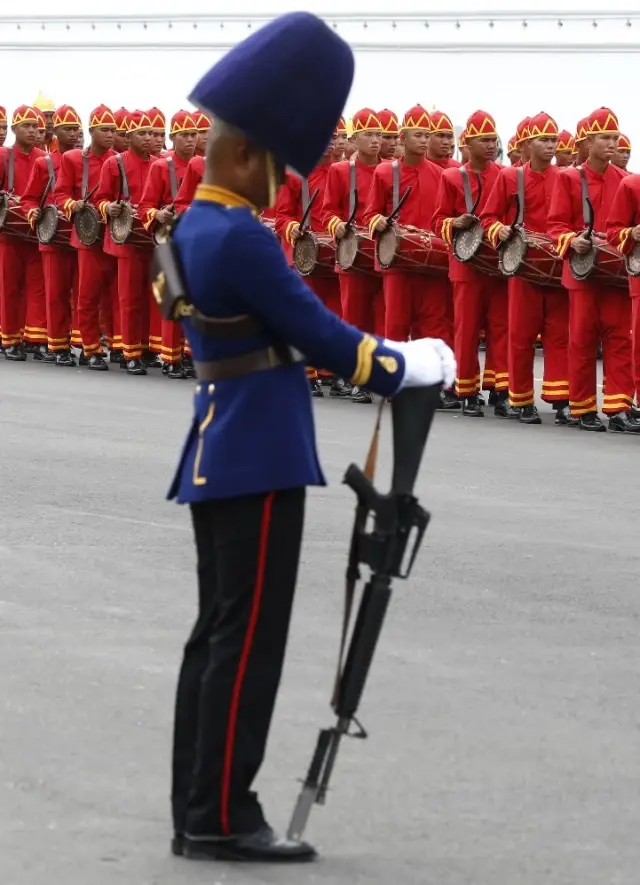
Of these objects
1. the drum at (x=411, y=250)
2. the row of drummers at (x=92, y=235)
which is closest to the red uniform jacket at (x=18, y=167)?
the row of drummers at (x=92, y=235)

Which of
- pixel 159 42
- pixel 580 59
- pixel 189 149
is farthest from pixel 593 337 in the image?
pixel 159 42

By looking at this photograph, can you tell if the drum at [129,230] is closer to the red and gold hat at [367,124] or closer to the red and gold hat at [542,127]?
the red and gold hat at [367,124]

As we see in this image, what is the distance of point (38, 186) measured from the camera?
20.9m

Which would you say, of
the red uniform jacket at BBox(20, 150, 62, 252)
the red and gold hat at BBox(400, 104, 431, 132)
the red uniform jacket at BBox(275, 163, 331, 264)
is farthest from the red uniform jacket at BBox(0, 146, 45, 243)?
the red and gold hat at BBox(400, 104, 431, 132)

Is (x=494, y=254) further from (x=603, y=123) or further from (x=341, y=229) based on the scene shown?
(x=341, y=229)

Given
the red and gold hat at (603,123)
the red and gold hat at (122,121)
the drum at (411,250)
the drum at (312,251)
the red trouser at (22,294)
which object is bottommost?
the red trouser at (22,294)

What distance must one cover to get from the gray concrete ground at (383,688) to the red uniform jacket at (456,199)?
4483 mm

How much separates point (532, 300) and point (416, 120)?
205cm

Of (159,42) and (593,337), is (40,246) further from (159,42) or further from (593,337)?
(159,42)

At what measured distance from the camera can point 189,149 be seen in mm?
19844

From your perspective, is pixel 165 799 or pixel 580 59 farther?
pixel 580 59

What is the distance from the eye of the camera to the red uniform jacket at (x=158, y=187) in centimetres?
1938

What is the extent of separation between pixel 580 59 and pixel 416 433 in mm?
25015

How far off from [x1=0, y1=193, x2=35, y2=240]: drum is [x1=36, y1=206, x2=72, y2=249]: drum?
274mm
